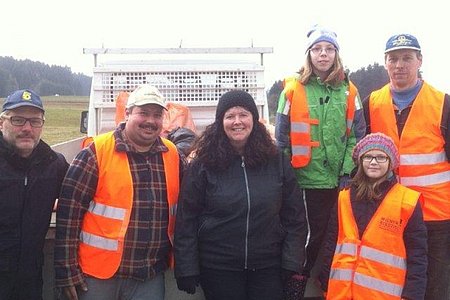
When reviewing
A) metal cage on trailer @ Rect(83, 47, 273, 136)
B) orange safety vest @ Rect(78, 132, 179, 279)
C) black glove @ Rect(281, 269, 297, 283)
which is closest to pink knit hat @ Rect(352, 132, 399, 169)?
black glove @ Rect(281, 269, 297, 283)

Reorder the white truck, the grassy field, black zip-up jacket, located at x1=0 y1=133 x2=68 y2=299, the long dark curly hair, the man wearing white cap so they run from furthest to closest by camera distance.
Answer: the grassy field → the white truck → the long dark curly hair → the man wearing white cap → black zip-up jacket, located at x1=0 y1=133 x2=68 y2=299

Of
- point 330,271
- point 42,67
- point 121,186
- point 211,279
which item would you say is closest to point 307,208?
point 330,271

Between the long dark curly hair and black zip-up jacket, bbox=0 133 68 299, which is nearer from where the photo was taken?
black zip-up jacket, bbox=0 133 68 299

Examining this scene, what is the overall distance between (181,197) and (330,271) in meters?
0.95

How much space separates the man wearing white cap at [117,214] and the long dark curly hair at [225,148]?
0.27m

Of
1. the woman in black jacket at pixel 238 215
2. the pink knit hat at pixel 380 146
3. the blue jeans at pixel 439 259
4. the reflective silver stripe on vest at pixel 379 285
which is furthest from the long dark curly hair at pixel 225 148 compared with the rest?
the blue jeans at pixel 439 259

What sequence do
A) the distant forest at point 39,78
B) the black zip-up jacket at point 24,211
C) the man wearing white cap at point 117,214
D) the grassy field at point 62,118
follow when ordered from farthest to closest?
1. the distant forest at point 39,78
2. the grassy field at point 62,118
3. the man wearing white cap at point 117,214
4. the black zip-up jacket at point 24,211

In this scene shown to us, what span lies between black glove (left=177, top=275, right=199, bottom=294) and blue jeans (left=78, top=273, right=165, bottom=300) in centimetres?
14

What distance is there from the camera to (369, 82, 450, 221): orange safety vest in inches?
133

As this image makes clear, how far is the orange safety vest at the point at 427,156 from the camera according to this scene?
339 centimetres

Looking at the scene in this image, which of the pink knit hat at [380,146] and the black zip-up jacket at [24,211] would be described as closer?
the black zip-up jacket at [24,211]

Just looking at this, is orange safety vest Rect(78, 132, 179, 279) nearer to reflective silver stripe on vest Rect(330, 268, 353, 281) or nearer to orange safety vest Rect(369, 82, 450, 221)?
reflective silver stripe on vest Rect(330, 268, 353, 281)

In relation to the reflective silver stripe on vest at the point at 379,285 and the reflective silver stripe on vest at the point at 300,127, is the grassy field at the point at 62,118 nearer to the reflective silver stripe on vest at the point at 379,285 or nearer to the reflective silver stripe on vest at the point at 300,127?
→ the reflective silver stripe on vest at the point at 300,127

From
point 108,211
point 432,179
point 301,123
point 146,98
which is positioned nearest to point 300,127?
point 301,123
